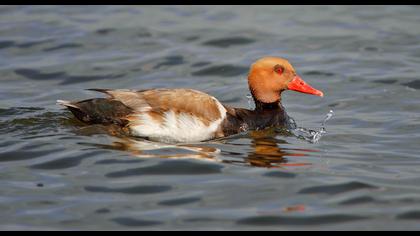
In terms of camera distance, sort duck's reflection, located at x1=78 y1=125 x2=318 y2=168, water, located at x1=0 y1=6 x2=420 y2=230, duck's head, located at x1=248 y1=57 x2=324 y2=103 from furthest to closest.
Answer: duck's head, located at x1=248 y1=57 x2=324 y2=103, duck's reflection, located at x1=78 y1=125 x2=318 y2=168, water, located at x1=0 y1=6 x2=420 y2=230

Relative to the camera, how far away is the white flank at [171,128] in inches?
401

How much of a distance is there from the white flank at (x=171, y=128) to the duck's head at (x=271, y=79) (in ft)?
3.51

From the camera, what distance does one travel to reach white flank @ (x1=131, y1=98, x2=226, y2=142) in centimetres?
1020

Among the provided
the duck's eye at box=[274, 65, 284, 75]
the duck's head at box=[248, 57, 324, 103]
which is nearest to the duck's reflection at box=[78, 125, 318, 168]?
the duck's head at box=[248, 57, 324, 103]

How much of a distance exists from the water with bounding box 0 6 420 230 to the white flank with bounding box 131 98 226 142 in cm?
15

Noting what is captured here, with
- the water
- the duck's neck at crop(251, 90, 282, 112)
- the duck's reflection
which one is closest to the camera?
the water

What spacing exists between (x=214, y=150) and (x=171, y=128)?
0.62 m

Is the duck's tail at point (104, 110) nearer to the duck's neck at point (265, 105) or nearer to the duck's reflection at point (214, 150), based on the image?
the duck's reflection at point (214, 150)

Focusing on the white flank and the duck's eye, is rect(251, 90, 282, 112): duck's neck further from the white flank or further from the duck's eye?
the white flank

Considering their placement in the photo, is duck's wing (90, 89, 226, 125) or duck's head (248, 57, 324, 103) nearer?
duck's wing (90, 89, 226, 125)

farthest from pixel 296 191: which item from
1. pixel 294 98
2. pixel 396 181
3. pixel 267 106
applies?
pixel 294 98

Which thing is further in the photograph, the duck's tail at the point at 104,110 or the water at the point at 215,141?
the duck's tail at the point at 104,110

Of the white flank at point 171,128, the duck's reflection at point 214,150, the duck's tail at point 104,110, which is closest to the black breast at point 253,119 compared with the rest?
the duck's reflection at point 214,150

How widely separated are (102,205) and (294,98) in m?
5.60
